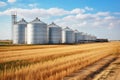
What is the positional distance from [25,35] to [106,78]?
70459mm

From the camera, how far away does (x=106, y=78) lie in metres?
11.4

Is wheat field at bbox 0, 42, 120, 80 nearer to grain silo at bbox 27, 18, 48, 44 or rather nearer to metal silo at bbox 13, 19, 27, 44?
grain silo at bbox 27, 18, 48, 44

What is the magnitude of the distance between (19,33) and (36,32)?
894 centimetres

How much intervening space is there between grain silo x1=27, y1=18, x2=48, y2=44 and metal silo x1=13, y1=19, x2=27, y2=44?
4.76 metres

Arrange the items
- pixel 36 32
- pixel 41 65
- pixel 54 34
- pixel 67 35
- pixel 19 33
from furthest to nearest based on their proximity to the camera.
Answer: pixel 67 35, pixel 54 34, pixel 19 33, pixel 36 32, pixel 41 65

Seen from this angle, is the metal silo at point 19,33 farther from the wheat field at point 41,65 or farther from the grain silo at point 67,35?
the wheat field at point 41,65

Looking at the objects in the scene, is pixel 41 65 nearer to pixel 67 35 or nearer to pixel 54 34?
pixel 54 34

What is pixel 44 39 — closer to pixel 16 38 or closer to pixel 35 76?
pixel 16 38

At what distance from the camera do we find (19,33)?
8000cm

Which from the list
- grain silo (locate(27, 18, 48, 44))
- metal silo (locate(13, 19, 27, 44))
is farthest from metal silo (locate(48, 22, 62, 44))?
metal silo (locate(13, 19, 27, 44))

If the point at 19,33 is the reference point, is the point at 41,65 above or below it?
below

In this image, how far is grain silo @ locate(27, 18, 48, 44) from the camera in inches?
2913

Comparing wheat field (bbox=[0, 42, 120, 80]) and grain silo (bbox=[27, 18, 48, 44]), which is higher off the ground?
grain silo (bbox=[27, 18, 48, 44])

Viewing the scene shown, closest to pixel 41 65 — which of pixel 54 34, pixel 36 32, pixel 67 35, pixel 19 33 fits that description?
pixel 36 32
